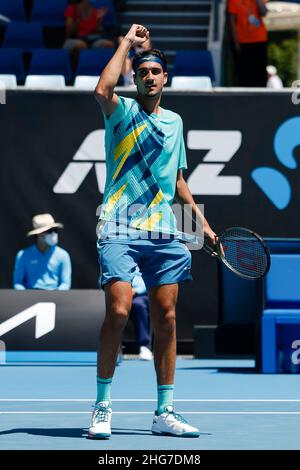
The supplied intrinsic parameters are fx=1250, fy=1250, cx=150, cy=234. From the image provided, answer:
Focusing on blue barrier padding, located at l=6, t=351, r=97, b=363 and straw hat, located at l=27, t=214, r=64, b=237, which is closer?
blue barrier padding, located at l=6, t=351, r=97, b=363

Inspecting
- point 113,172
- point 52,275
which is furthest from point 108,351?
point 52,275

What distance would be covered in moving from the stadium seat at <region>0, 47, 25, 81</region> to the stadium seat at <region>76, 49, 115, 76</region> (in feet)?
3.26

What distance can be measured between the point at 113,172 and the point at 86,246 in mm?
6478

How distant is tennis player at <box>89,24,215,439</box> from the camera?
21.3 ft

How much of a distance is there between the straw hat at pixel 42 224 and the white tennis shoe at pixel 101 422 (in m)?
6.13

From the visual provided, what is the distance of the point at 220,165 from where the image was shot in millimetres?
12930

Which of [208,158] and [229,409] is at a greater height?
[208,158]

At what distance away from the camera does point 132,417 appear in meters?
7.38

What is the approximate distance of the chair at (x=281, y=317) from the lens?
10.7m

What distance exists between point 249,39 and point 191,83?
9.14 ft

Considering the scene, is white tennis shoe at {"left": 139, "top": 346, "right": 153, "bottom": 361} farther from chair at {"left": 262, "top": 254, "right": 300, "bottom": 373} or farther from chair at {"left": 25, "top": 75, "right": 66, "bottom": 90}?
chair at {"left": 25, "top": 75, "right": 66, "bottom": 90}

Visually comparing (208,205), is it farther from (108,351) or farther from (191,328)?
(108,351)

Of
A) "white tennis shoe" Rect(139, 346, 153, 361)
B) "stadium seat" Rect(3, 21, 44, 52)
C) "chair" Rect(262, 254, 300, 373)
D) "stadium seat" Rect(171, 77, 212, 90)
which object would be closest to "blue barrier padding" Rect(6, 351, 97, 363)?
"white tennis shoe" Rect(139, 346, 153, 361)

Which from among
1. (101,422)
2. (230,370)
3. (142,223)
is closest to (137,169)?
(142,223)
